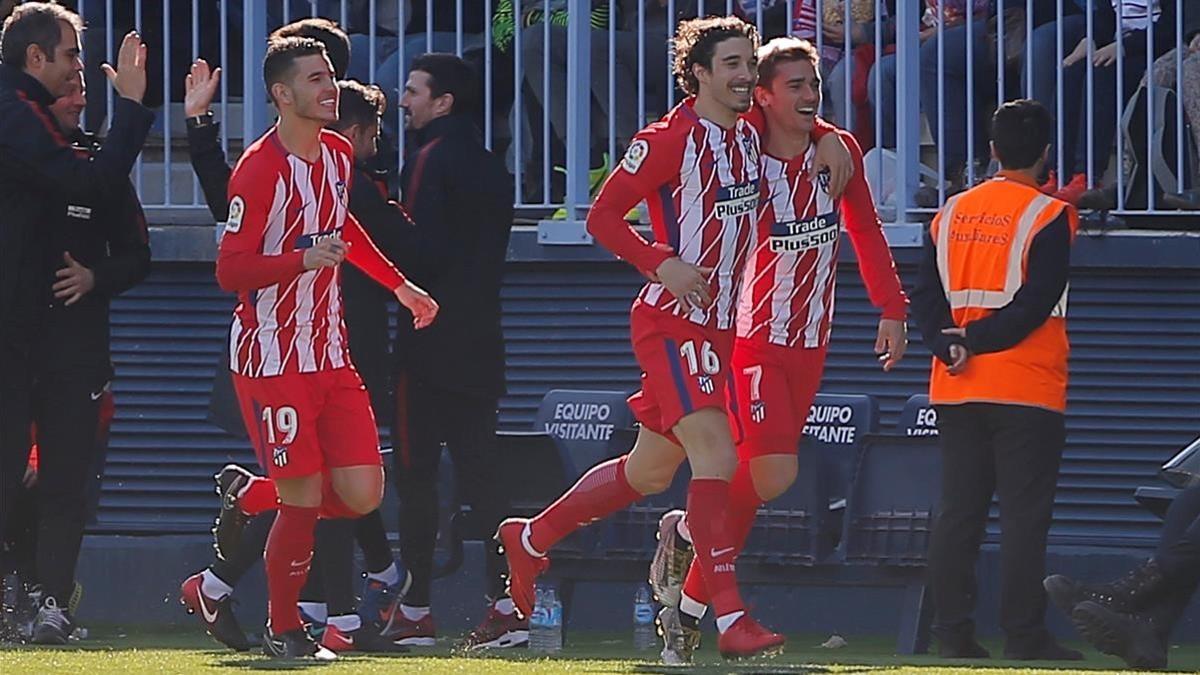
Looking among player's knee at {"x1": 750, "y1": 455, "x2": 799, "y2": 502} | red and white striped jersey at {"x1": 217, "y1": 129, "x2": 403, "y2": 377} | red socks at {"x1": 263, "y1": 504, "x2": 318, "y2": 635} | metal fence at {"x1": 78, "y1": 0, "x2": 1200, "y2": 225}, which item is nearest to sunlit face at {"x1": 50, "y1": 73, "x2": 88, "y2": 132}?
red and white striped jersey at {"x1": 217, "y1": 129, "x2": 403, "y2": 377}

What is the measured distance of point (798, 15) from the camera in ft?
39.9

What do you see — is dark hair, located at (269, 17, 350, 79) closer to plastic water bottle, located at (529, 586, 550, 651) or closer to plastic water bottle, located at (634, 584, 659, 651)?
plastic water bottle, located at (529, 586, 550, 651)

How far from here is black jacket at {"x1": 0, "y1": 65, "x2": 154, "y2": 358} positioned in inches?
383

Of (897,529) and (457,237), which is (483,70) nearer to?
(457,237)

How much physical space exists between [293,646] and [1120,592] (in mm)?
2709

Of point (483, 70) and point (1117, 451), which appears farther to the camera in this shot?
point (483, 70)

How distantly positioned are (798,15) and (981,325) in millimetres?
3137

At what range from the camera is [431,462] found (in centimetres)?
1018

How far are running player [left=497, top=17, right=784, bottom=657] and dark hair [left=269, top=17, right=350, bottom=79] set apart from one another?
1.55m

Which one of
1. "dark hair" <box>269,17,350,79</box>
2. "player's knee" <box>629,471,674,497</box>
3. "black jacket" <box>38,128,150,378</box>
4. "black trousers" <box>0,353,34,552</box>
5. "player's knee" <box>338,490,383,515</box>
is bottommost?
"player's knee" <box>338,490,383,515</box>

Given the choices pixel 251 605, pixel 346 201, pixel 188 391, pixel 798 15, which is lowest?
pixel 251 605

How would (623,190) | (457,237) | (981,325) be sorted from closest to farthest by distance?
1. (623,190)
2. (981,325)
3. (457,237)

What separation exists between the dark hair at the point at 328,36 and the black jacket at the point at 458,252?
1.36 feet

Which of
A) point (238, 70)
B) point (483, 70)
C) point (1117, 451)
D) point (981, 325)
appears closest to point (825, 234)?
point (981, 325)
